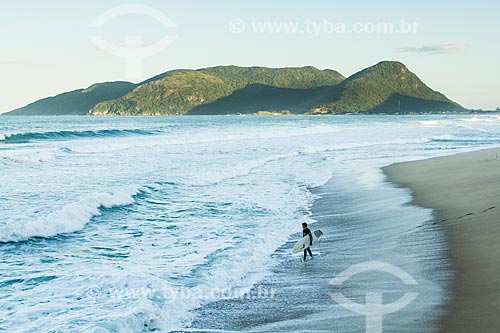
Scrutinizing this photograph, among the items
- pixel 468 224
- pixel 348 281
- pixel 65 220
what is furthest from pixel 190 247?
pixel 468 224

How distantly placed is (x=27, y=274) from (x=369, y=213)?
26.0 feet

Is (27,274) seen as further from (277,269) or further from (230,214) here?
(230,214)

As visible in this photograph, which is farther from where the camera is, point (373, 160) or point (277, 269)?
point (373, 160)

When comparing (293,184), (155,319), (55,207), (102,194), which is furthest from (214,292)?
(293,184)

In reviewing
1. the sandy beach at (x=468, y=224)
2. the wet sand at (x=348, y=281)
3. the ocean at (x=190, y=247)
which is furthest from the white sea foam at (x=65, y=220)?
the sandy beach at (x=468, y=224)

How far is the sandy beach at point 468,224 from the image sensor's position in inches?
245

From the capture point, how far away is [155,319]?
700 centimetres

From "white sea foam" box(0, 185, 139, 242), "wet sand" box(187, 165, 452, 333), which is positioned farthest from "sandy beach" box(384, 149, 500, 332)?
"white sea foam" box(0, 185, 139, 242)

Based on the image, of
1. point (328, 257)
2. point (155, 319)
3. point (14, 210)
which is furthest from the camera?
point (14, 210)

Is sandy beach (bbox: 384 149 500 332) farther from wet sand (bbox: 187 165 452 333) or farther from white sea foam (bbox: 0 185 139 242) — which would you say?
white sea foam (bbox: 0 185 139 242)

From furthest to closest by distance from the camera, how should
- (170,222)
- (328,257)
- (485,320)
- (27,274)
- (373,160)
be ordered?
(373,160)
(170,222)
(328,257)
(27,274)
(485,320)

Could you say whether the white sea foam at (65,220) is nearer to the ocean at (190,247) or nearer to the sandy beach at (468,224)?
the ocean at (190,247)

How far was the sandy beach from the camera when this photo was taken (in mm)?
6211

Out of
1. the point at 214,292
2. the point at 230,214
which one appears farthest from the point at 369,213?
the point at 214,292
